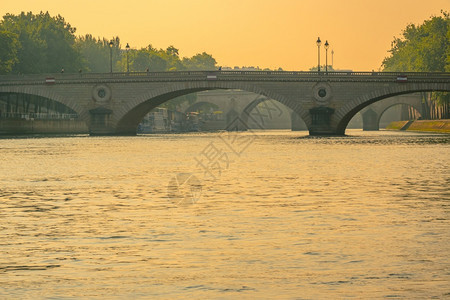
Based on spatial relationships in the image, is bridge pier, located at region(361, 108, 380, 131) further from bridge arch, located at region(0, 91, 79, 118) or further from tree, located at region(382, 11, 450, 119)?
bridge arch, located at region(0, 91, 79, 118)

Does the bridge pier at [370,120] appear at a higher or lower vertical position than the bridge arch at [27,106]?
lower

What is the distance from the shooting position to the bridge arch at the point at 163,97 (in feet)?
314

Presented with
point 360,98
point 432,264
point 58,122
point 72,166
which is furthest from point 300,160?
point 58,122

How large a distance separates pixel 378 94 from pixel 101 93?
2996 centimetres

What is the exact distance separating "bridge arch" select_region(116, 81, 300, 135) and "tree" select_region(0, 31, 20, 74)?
16548 millimetres

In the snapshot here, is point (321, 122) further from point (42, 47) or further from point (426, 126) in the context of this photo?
point (42, 47)

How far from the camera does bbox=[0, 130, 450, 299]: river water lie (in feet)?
35.2

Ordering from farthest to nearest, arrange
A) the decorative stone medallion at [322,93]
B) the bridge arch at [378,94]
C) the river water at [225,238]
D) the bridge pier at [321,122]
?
the bridge pier at [321,122]
the decorative stone medallion at [322,93]
the bridge arch at [378,94]
the river water at [225,238]

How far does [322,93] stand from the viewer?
94.1m

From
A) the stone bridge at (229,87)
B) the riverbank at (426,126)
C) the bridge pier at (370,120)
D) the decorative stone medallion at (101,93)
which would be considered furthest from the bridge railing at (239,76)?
the bridge pier at (370,120)

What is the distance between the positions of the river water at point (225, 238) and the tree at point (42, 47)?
9321 cm

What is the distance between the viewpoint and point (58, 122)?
10706 cm

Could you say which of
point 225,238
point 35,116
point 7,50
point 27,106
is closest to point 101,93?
point 7,50

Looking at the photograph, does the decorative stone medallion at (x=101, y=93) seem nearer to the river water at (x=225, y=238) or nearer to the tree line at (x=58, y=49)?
Result: the tree line at (x=58, y=49)
